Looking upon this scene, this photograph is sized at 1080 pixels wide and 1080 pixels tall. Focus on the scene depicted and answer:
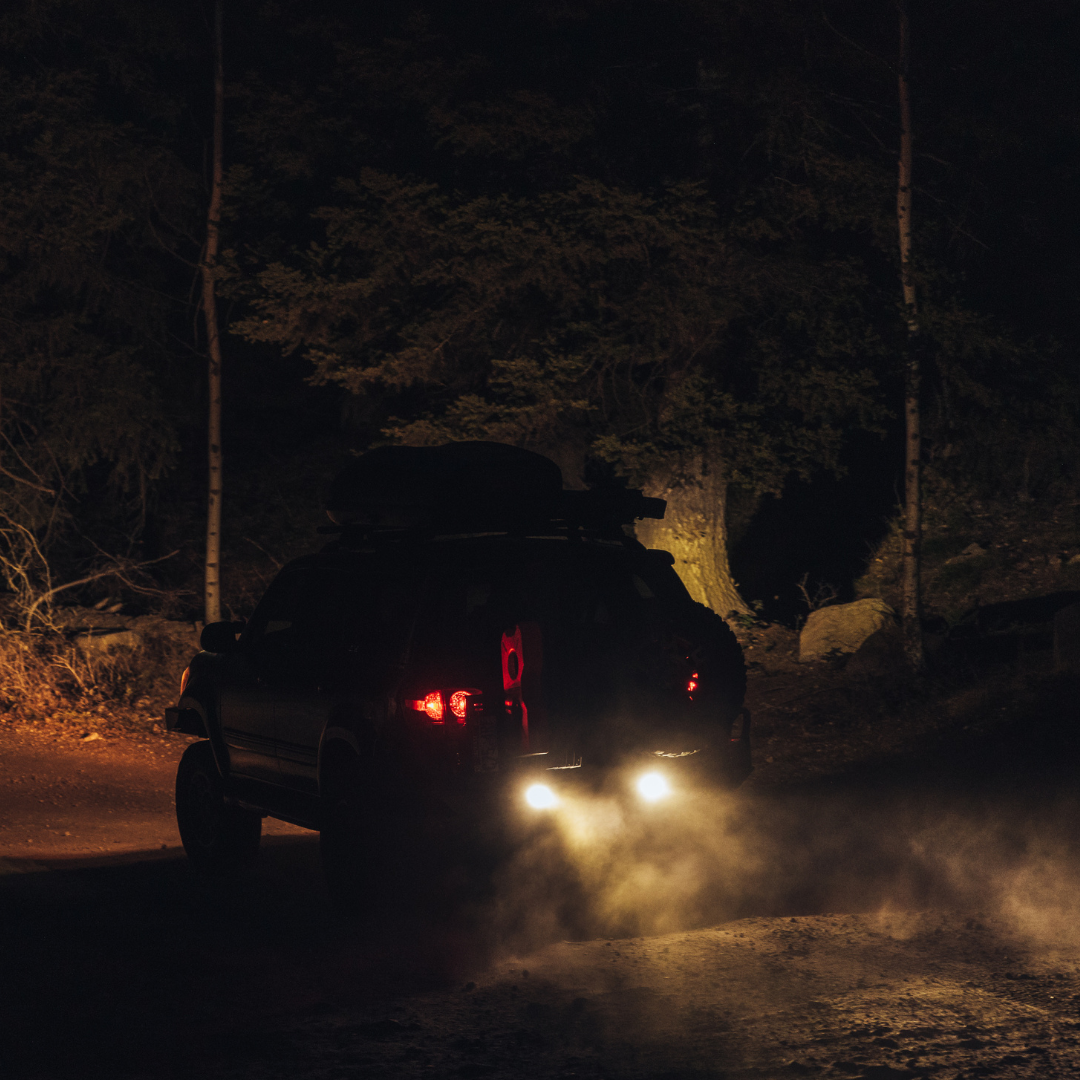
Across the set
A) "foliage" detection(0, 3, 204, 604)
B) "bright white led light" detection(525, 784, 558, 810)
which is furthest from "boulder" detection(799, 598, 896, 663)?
"bright white led light" detection(525, 784, 558, 810)

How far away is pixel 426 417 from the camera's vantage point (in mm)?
19109

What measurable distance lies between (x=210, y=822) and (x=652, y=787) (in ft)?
10.7

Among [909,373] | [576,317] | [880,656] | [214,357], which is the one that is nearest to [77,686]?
[214,357]

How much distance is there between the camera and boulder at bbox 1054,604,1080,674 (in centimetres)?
1406

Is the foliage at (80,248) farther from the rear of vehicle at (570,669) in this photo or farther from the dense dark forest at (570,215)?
the rear of vehicle at (570,669)

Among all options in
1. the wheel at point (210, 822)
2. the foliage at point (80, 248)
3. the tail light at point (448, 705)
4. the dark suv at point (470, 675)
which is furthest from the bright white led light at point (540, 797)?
the foliage at point (80, 248)

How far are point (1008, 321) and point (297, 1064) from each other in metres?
16.2

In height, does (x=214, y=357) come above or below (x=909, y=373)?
above

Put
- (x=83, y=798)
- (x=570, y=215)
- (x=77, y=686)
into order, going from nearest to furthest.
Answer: (x=83, y=798) < (x=77, y=686) < (x=570, y=215)

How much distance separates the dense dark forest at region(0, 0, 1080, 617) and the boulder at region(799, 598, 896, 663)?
196 centimetres

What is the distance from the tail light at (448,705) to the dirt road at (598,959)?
0.84 meters

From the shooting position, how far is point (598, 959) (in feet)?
21.7

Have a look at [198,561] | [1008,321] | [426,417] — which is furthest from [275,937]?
[198,561]

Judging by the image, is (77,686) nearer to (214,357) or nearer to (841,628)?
(214,357)
